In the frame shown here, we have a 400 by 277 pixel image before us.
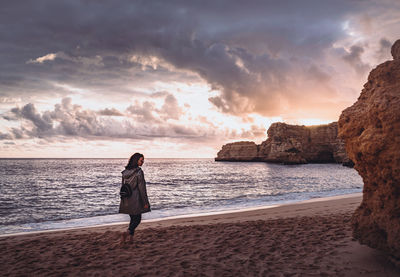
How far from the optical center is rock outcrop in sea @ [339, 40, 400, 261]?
436cm

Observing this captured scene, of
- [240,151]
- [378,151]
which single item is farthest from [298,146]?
[378,151]

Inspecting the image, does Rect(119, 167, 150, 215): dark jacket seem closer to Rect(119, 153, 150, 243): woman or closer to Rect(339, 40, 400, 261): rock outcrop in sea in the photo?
Rect(119, 153, 150, 243): woman

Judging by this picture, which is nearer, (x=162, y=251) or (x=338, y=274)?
(x=338, y=274)

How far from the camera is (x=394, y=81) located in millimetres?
5031

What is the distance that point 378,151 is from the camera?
14.9 feet

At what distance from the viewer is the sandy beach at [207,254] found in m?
5.02

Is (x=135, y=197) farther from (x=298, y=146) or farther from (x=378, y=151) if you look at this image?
(x=298, y=146)

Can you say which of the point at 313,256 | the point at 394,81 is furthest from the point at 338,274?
the point at 394,81

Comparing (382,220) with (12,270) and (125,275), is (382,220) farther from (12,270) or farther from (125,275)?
(12,270)

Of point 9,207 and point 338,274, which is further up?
point 338,274

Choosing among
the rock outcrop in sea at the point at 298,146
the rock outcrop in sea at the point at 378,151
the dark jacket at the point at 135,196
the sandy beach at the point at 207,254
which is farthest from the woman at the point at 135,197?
the rock outcrop in sea at the point at 298,146

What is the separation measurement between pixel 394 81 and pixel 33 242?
10.5 meters

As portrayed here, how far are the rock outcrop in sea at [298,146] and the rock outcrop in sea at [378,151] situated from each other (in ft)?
373

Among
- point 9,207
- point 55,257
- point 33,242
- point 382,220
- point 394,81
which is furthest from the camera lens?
point 9,207
